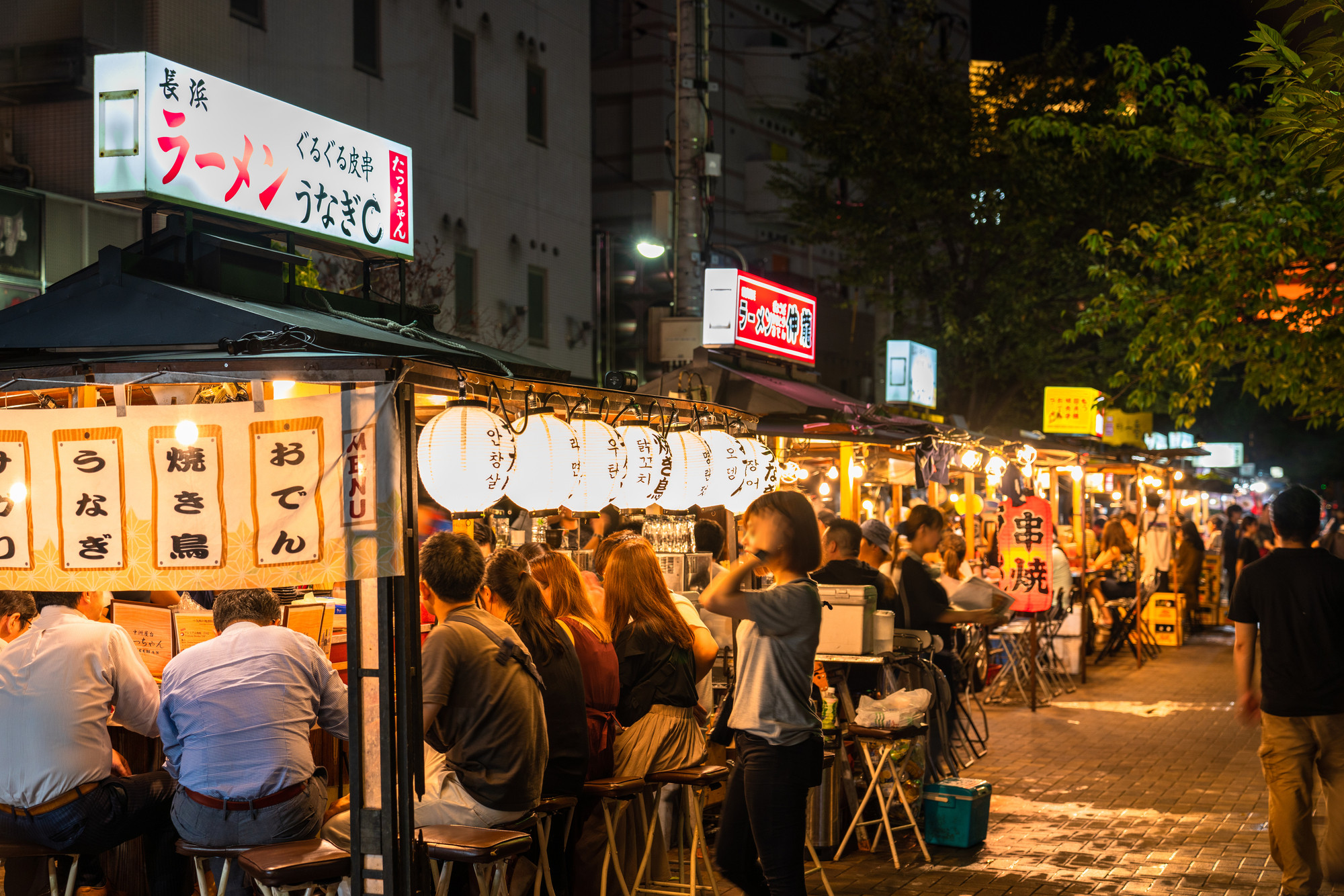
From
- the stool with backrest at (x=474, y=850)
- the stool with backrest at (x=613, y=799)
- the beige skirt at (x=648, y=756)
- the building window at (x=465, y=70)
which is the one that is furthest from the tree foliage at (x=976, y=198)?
the stool with backrest at (x=474, y=850)

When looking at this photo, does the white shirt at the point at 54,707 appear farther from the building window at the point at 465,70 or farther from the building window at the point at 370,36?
the building window at the point at 465,70

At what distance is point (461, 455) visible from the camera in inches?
211

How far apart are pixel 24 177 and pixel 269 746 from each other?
12364 millimetres

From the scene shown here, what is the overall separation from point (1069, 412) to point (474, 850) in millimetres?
17825

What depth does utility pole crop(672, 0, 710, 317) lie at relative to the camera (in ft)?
41.5

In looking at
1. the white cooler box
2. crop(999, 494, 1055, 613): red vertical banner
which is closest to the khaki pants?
the white cooler box

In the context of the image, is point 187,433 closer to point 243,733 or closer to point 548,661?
point 243,733

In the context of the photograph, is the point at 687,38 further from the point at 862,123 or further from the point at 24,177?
the point at 862,123

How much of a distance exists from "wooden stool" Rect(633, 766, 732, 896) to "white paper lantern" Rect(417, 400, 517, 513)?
204 cm

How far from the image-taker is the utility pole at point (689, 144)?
12.7 meters

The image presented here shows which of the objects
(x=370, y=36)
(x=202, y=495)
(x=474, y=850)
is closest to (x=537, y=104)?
(x=370, y=36)

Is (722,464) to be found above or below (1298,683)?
above

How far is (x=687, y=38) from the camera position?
12.7m

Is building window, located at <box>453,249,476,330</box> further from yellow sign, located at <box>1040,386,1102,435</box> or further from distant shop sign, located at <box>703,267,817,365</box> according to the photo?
yellow sign, located at <box>1040,386,1102,435</box>
